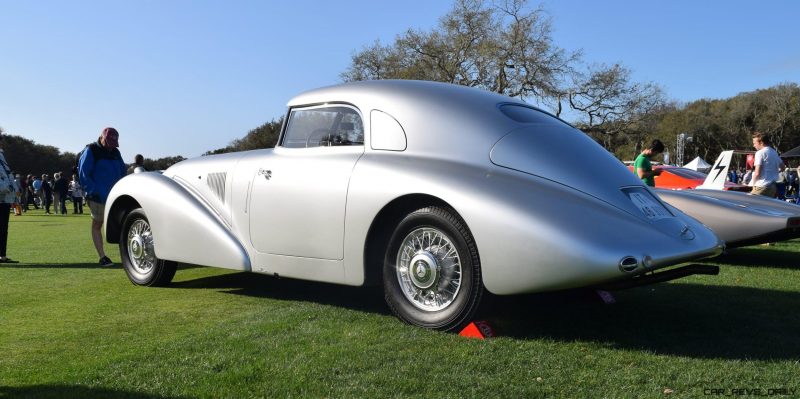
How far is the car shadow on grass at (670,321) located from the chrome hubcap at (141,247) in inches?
131

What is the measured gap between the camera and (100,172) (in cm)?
777

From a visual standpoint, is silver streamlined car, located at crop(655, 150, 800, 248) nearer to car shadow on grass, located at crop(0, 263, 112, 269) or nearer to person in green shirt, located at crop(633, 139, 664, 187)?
person in green shirt, located at crop(633, 139, 664, 187)

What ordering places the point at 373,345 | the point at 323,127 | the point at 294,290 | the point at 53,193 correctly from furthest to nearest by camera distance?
the point at 53,193
the point at 294,290
the point at 323,127
the point at 373,345

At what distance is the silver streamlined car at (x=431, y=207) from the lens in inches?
141

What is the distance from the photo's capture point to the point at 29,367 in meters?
3.43

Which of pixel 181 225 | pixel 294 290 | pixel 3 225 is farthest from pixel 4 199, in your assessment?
pixel 294 290

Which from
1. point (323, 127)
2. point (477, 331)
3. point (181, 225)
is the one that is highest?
point (323, 127)

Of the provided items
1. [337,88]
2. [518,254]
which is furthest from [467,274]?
[337,88]

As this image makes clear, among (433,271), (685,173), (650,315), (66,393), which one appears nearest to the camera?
(66,393)

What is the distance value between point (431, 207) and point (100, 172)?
17.4 feet

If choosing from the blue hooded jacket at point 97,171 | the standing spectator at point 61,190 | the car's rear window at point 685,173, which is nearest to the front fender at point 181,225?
the blue hooded jacket at point 97,171

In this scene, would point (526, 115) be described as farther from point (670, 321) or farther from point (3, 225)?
point (3, 225)

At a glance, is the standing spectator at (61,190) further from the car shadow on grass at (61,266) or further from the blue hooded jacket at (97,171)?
the blue hooded jacket at (97,171)

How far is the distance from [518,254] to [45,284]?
4891 mm
